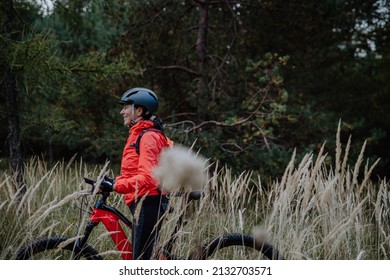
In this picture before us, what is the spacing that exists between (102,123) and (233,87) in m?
2.99

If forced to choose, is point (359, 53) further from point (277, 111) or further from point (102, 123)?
point (102, 123)

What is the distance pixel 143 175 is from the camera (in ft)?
10.2

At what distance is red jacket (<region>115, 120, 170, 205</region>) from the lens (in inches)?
122

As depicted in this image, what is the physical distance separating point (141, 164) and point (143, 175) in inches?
3.4

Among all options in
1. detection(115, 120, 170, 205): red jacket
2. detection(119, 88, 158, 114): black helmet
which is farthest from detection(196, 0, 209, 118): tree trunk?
detection(115, 120, 170, 205): red jacket

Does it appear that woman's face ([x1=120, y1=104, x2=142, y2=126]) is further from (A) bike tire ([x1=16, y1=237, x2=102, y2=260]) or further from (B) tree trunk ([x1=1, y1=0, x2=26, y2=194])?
(B) tree trunk ([x1=1, y1=0, x2=26, y2=194])

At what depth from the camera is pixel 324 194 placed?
3410 mm

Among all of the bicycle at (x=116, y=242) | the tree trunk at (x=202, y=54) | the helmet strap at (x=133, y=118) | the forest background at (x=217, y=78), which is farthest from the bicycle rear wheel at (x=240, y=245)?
the tree trunk at (x=202, y=54)

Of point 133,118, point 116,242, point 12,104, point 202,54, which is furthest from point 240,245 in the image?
point 202,54

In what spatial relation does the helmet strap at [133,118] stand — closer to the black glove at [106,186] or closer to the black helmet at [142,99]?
the black helmet at [142,99]

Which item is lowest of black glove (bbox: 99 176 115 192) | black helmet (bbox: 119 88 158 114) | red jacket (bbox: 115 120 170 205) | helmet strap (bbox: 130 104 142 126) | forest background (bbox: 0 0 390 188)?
black glove (bbox: 99 176 115 192)

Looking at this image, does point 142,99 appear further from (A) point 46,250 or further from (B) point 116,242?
(A) point 46,250

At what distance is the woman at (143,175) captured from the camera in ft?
10.2
